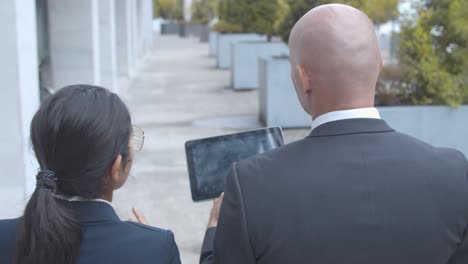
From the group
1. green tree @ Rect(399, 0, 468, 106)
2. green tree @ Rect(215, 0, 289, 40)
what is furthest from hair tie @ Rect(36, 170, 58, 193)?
green tree @ Rect(215, 0, 289, 40)

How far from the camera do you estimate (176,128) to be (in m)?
10.7

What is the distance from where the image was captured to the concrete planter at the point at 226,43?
62.5 ft

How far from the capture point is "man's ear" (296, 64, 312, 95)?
1804mm

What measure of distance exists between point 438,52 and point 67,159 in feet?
20.6

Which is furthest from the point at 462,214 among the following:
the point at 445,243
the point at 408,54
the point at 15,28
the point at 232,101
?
the point at 232,101

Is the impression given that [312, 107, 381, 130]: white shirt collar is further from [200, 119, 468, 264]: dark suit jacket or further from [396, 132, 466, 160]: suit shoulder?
[396, 132, 466, 160]: suit shoulder

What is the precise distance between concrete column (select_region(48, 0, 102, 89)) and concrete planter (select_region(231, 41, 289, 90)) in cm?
670

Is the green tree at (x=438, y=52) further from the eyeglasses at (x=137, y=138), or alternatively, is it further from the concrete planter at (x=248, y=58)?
the concrete planter at (x=248, y=58)

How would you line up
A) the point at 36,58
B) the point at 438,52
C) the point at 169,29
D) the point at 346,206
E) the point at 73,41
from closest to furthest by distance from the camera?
the point at 346,206
the point at 36,58
the point at 438,52
the point at 73,41
the point at 169,29

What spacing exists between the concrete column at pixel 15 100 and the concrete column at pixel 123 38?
10.9m

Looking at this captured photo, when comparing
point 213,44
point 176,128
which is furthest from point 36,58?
point 213,44

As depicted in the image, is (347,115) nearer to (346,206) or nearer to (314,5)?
(346,206)

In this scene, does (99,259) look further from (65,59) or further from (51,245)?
(65,59)

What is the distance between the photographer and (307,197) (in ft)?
5.68
